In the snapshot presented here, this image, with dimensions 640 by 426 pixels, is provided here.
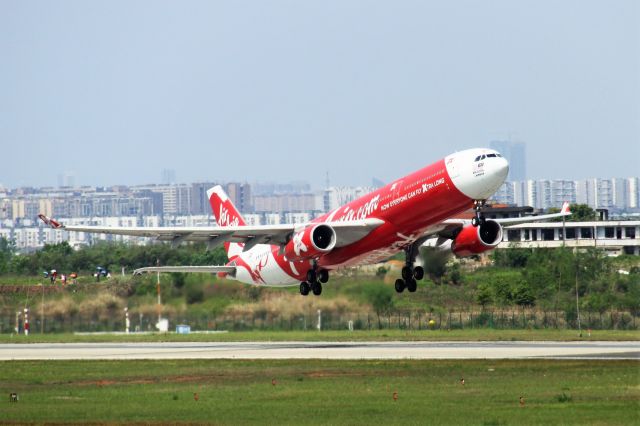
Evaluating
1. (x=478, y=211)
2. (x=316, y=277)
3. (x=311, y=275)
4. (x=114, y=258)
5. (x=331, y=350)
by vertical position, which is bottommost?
(x=331, y=350)

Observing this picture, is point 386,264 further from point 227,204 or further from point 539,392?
point 539,392

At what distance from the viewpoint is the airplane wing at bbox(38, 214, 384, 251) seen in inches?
2160

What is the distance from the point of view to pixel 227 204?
7081 cm

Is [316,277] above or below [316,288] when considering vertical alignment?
above

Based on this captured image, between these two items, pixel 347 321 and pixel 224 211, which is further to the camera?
pixel 347 321

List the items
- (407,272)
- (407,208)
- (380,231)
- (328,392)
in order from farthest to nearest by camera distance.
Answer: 1. (407,272)
2. (380,231)
3. (407,208)
4. (328,392)

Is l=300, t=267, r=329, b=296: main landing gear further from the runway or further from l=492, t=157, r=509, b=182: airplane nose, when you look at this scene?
l=492, t=157, r=509, b=182: airplane nose

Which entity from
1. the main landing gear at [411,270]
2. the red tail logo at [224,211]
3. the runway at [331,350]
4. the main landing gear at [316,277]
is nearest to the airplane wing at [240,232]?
the main landing gear at [316,277]

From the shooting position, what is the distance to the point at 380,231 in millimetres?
54312

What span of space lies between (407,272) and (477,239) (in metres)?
4.93

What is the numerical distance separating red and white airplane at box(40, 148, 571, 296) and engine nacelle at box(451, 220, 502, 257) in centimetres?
5

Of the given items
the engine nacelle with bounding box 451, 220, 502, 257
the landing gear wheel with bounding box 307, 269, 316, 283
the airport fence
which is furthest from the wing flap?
the airport fence

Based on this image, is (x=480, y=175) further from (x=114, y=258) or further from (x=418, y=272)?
(x=114, y=258)

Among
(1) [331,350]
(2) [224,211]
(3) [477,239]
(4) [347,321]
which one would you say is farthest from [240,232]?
(4) [347,321]
